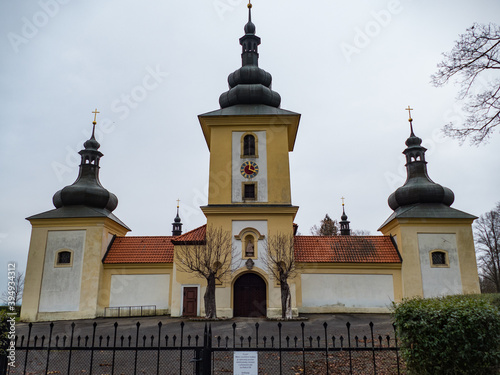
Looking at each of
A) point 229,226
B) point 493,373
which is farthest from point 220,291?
point 493,373

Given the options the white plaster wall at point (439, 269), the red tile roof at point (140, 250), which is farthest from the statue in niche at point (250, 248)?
the white plaster wall at point (439, 269)

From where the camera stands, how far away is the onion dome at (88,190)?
23.0 m

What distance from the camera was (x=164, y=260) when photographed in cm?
2258

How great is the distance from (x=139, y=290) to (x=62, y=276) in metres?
4.11

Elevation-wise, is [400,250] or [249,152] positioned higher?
[249,152]

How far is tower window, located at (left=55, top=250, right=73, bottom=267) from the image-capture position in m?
21.4

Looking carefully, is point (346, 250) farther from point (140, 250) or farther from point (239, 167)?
point (140, 250)

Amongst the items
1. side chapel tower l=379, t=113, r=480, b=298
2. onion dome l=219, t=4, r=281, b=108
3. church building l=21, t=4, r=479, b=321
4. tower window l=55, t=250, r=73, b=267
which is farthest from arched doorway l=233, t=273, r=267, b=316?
onion dome l=219, t=4, r=281, b=108

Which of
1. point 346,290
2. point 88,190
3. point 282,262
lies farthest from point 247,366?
point 88,190

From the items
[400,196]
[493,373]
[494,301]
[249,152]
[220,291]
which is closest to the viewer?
[493,373]

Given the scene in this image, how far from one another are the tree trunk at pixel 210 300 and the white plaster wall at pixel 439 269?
11396 mm

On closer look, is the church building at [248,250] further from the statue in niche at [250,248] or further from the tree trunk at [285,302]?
the tree trunk at [285,302]

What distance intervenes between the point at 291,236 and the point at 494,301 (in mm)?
11437

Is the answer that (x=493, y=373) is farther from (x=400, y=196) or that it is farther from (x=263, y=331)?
(x=400, y=196)
